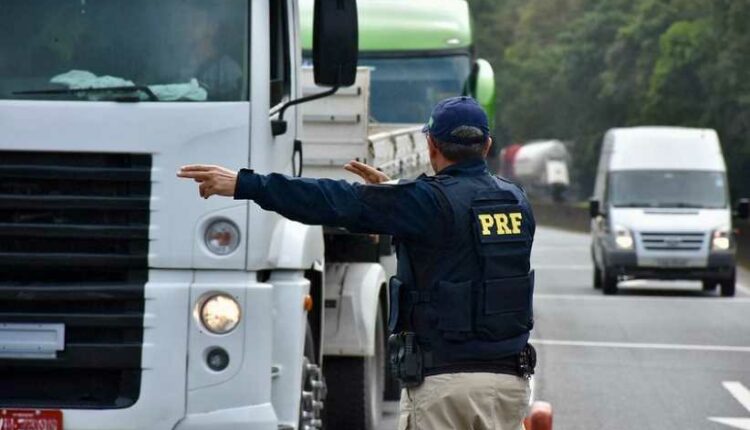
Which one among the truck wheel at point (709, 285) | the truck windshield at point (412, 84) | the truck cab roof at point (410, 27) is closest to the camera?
the truck windshield at point (412, 84)

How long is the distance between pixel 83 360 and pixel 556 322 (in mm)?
14894

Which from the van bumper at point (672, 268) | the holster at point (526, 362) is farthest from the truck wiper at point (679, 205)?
the holster at point (526, 362)

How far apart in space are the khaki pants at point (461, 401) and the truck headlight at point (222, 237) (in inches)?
76.9

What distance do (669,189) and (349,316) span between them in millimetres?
18381

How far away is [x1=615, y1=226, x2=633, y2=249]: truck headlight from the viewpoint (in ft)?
91.0

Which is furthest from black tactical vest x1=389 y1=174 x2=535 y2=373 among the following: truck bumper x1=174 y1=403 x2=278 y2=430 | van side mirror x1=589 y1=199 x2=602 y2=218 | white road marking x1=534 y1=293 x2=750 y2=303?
van side mirror x1=589 y1=199 x2=602 y2=218

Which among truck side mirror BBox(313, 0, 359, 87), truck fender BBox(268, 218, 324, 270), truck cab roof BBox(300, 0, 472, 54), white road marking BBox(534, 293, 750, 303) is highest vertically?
truck cab roof BBox(300, 0, 472, 54)

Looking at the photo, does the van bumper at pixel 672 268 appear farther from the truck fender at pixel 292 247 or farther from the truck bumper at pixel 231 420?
the truck bumper at pixel 231 420

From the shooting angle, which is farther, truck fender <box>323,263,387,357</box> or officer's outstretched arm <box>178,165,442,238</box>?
truck fender <box>323,263,387,357</box>

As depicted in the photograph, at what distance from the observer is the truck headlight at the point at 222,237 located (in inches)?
314

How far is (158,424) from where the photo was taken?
780 cm

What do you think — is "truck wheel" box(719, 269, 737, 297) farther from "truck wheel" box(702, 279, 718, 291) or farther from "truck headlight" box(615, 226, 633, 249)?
"truck headlight" box(615, 226, 633, 249)

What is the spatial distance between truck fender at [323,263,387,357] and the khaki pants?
428 cm

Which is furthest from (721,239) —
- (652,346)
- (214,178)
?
(214,178)
